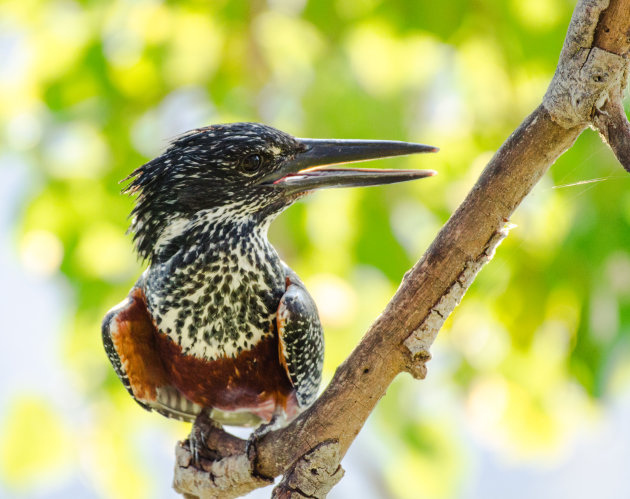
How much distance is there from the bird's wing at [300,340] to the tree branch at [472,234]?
366 mm

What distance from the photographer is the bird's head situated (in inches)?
111

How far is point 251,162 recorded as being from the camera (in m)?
2.86

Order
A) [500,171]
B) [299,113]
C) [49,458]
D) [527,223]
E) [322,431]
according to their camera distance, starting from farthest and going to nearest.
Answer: [49,458]
[299,113]
[527,223]
[322,431]
[500,171]

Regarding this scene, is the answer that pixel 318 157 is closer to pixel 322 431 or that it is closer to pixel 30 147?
pixel 322 431

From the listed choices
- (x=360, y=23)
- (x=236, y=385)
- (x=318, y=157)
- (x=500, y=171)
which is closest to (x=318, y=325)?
(x=236, y=385)

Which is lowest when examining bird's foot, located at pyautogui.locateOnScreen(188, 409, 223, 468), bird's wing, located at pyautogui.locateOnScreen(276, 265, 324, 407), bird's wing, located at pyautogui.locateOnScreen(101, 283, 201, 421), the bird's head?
bird's foot, located at pyautogui.locateOnScreen(188, 409, 223, 468)

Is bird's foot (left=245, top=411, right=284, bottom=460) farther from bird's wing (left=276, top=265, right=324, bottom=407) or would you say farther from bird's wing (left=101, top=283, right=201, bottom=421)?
bird's wing (left=101, top=283, right=201, bottom=421)

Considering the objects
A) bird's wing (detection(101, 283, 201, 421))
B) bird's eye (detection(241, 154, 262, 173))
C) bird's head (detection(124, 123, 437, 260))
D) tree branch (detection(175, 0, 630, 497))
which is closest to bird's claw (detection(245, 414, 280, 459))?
tree branch (detection(175, 0, 630, 497))

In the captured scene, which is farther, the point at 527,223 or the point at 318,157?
the point at 527,223

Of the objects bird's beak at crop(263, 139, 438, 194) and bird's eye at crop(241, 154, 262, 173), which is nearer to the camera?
bird's beak at crop(263, 139, 438, 194)

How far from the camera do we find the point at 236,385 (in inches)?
114

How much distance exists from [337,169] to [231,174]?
15.6 inches

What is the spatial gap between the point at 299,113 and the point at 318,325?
203 cm

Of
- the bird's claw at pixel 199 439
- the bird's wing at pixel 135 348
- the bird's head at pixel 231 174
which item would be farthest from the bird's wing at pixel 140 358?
the bird's head at pixel 231 174
